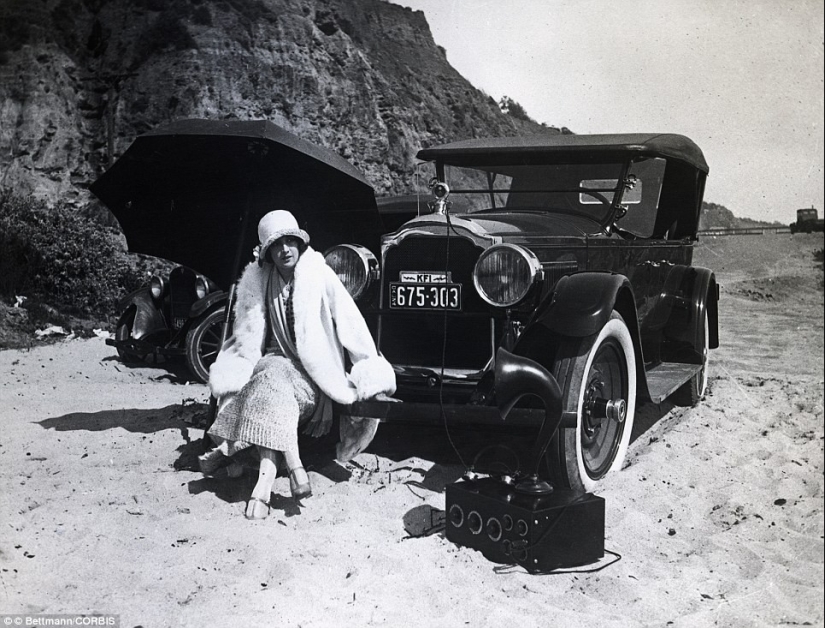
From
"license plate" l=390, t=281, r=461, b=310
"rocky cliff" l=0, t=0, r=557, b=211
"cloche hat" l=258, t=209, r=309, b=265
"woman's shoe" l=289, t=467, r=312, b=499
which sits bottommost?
"woman's shoe" l=289, t=467, r=312, b=499

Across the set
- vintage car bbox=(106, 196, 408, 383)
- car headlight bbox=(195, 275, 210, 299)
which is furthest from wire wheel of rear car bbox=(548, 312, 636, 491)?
car headlight bbox=(195, 275, 210, 299)

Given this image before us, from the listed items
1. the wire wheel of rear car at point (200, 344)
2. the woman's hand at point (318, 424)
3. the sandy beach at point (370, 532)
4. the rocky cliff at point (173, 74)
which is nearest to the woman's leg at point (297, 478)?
the sandy beach at point (370, 532)

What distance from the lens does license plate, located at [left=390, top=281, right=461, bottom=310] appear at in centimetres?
405

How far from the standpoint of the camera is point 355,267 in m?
4.11

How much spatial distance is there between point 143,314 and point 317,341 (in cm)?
382

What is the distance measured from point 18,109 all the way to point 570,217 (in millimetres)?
11760

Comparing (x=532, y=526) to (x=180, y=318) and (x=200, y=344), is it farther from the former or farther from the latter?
(x=180, y=318)

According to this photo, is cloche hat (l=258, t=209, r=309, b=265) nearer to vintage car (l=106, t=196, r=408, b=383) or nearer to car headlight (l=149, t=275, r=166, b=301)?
vintage car (l=106, t=196, r=408, b=383)

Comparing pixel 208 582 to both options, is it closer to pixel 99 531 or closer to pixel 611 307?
pixel 99 531

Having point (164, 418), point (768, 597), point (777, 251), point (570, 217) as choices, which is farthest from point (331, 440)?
point (777, 251)

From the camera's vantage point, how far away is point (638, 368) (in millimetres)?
4223

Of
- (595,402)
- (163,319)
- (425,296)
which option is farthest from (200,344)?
(595,402)

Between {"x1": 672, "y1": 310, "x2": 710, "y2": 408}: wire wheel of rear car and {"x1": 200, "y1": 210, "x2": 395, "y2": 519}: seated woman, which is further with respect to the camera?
{"x1": 672, "y1": 310, "x2": 710, "y2": 408}: wire wheel of rear car

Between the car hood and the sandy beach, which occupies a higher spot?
the car hood
